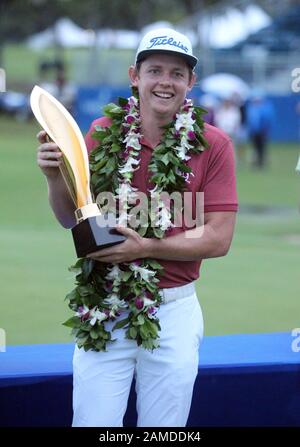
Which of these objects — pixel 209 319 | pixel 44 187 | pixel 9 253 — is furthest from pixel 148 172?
pixel 44 187

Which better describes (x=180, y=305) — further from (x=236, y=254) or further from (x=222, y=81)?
(x=222, y=81)

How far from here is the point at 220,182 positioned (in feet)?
11.2

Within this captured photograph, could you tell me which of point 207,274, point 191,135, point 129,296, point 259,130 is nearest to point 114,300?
point 129,296

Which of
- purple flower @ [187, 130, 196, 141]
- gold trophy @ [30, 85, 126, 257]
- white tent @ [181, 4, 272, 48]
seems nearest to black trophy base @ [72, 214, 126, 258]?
gold trophy @ [30, 85, 126, 257]

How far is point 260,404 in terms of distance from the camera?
169 inches

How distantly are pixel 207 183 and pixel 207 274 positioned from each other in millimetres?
5752

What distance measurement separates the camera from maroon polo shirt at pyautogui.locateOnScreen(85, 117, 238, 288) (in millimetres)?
3412

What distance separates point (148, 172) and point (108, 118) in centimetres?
32

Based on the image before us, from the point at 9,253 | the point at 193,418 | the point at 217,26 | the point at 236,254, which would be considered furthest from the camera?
the point at 217,26

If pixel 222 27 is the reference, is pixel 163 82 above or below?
below

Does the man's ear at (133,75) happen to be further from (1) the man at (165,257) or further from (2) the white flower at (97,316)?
(2) the white flower at (97,316)

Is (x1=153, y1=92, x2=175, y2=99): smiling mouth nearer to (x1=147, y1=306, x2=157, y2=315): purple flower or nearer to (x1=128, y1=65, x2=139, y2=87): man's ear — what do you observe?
(x1=128, y1=65, x2=139, y2=87): man's ear

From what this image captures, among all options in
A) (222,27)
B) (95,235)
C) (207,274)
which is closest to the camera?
(95,235)

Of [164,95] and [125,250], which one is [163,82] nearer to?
[164,95]
